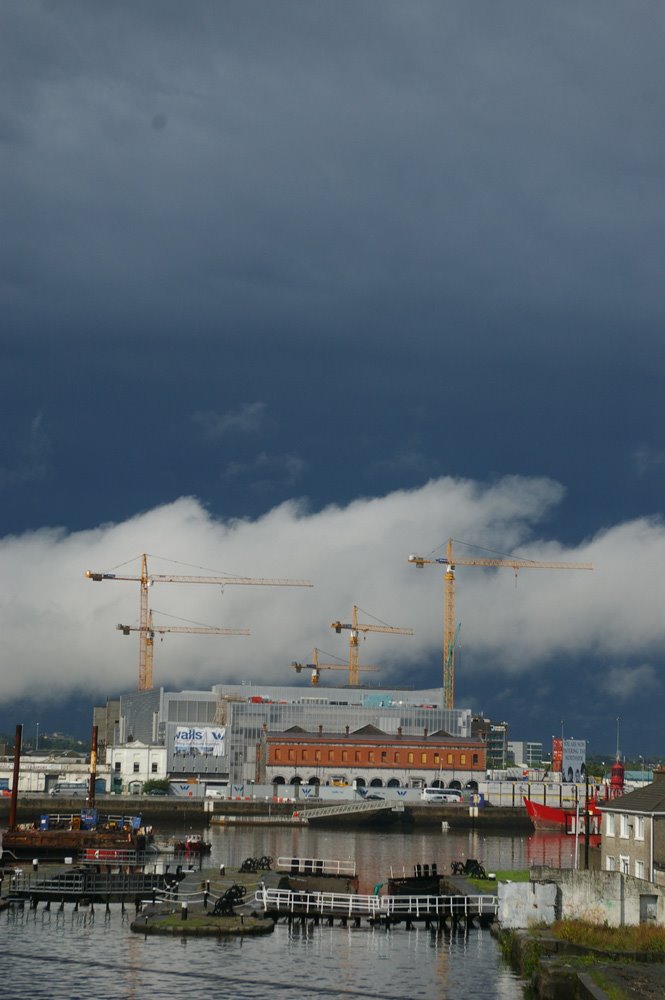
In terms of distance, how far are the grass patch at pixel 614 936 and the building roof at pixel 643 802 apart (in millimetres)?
8880

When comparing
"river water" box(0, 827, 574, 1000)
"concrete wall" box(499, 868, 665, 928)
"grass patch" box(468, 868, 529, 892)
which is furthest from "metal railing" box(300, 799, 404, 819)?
"concrete wall" box(499, 868, 665, 928)

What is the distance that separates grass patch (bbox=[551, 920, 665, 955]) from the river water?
3.10m

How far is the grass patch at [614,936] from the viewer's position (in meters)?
51.6

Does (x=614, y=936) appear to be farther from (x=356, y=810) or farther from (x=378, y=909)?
(x=356, y=810)

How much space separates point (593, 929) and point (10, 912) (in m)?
34.9

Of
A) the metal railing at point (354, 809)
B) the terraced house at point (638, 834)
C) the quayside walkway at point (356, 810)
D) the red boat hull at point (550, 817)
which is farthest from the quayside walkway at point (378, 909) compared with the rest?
the metal railing at point (354, 809)

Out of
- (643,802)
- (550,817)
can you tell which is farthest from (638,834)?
Result: (550,817)

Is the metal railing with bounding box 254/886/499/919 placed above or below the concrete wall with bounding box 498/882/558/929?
below

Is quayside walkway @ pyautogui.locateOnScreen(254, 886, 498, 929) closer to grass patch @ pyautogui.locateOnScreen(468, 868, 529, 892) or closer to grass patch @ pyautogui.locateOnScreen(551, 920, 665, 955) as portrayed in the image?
grass patch @ pyautogui.locateOnScreen(468, 868, 529, 892)

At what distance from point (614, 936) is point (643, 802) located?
12.6 metres

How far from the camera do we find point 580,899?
2274 inches

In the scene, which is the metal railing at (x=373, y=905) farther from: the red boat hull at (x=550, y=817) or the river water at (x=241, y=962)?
the red boat hull at (x=550, y=817)

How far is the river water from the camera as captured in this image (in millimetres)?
52500

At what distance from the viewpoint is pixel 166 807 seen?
183625 mm
